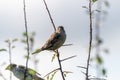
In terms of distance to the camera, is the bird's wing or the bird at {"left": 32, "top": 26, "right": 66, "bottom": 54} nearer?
the bird at {"left": 32, "top": 26, "right": 66, "bottom": 54}

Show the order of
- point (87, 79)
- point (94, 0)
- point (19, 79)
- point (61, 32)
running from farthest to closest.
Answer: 1. point (19, 79)
2. point (61, 32)
3. point (94, 0)
4. point (87, 79)

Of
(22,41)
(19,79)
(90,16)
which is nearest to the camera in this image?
(90,16)

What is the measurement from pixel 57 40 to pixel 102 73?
213 inches

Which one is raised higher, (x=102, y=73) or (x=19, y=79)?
(x=102, y=73)

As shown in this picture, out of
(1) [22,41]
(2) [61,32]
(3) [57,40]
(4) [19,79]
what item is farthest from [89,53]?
(4) [19,79]

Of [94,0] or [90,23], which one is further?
[94,0]

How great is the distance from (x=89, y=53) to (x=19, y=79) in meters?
10.3

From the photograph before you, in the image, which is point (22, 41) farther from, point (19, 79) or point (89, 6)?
point (19, 79)

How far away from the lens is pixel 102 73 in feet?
12.9

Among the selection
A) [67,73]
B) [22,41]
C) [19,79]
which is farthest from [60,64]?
[19,79]

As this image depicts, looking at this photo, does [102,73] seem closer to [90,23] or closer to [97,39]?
[97,39]

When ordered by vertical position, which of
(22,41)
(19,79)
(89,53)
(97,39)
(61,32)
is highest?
(97,39)

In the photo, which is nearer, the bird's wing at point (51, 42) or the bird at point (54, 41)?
the bird at point (54, 41)

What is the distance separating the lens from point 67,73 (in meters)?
5.25
